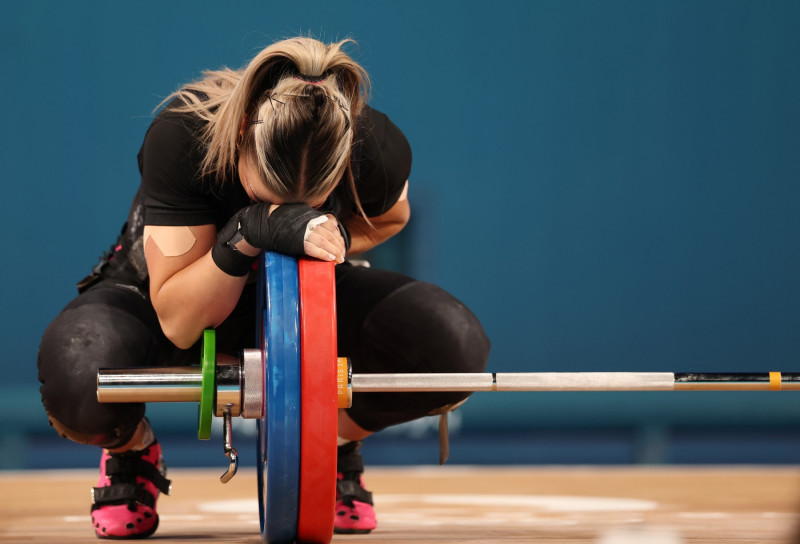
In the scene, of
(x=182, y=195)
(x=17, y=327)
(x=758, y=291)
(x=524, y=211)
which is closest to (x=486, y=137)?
(x=524, y=211)

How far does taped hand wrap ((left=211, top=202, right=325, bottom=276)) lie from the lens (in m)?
1.22

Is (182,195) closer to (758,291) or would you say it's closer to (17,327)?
(17,327)

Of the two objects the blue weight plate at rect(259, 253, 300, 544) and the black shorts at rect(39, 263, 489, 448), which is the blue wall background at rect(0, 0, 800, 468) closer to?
the black shorts at rect(39, 263, 489, 448)

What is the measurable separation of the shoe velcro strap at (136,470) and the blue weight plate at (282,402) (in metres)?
0.49

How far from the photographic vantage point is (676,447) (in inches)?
123

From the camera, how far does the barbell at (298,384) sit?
1.12m

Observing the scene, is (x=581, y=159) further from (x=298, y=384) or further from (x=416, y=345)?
(x=298, y=384)

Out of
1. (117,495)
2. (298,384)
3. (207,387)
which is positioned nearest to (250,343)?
(117,495)

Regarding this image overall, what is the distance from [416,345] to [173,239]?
0.41 meters

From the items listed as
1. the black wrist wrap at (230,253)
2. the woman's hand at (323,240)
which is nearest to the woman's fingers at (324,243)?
the woman's hand at (323,240)

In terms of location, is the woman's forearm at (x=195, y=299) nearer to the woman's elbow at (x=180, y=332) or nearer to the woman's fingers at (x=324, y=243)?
the woman's elbow at (x=180, y=332)

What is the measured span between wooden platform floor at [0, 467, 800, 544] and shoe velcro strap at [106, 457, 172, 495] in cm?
9

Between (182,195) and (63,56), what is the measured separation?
1819 mm

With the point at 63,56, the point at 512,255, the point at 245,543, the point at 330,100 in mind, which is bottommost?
the point at 245,543
